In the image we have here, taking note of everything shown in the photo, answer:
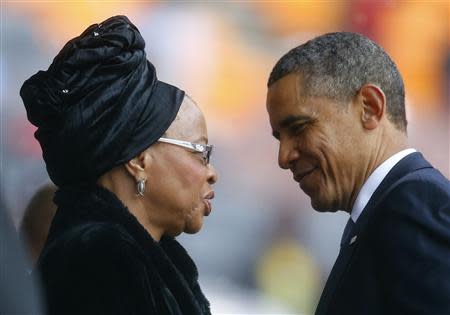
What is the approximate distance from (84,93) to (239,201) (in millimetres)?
1236

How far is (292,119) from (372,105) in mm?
229

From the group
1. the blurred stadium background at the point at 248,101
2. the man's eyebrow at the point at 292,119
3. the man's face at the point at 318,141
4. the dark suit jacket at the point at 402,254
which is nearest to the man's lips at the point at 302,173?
the man's face at the point at 318,141

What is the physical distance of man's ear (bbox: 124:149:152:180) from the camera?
2.48m

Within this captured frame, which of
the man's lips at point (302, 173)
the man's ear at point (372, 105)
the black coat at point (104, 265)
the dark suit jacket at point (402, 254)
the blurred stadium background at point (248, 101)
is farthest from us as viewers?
the blurred stadium background at point (248, 101)

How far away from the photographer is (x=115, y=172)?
2492 millimetres

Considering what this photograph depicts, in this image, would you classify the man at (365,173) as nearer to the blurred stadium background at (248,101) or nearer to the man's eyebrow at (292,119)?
the man's eyebrow at (292,119)

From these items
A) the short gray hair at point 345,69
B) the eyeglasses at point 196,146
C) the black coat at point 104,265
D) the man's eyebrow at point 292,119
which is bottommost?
the black coat at point 104,265

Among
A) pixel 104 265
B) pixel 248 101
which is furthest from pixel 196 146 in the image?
pixel 248 101

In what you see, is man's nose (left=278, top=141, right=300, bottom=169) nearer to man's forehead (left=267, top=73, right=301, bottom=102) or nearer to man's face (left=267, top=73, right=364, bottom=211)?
man's face (left=267, top=73, right=364, bottom=211)

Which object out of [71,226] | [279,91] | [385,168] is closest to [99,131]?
[71,226]

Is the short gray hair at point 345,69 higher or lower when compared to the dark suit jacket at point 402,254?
higher

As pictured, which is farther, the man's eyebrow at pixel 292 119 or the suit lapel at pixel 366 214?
the man's eyebrow at pixel 292 119

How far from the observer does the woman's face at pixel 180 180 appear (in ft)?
8.32

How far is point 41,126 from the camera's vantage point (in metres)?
2.44
